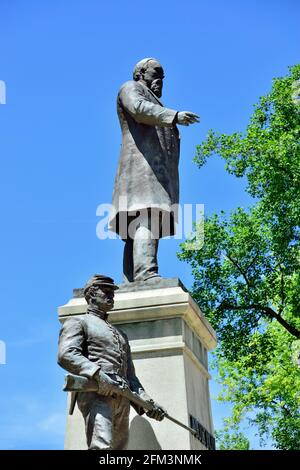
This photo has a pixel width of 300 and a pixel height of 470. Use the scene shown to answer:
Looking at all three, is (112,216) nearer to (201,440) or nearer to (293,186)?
(201,440)

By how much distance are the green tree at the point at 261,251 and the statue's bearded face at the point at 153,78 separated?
1186 centimetres

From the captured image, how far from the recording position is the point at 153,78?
A: 9.23 m

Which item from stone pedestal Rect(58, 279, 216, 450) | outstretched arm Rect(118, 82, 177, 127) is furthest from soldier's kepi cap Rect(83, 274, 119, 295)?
outstretched arm Rect(118, 82, 177, 127)

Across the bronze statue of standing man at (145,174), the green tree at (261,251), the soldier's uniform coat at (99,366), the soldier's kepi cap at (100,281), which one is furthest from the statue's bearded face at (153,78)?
the green tree at (261,251)

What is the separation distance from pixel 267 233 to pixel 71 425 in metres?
15.2

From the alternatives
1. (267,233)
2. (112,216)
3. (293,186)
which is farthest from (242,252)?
(112,216)

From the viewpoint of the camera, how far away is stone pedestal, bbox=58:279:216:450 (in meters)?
6.89

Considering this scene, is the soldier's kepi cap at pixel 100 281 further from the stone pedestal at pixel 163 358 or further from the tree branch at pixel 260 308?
the tree branch at pixel 260 308

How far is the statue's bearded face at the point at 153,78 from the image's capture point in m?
9.21

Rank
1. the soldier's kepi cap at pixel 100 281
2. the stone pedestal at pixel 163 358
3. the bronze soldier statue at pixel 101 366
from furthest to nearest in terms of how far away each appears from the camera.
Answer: the stone pedestal at pixel 163 358 → the soldier's kepi cap at pixel 100 281 → the bronze soldier statue at pixel 101 366

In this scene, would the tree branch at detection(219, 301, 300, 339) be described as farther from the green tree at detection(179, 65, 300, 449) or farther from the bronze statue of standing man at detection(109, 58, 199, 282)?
the bronze statue of standing man at detection(109, 58, 199, 282)

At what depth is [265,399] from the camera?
2409 cm

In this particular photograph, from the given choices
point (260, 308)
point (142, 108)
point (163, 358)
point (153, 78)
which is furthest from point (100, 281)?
point (260, 308)

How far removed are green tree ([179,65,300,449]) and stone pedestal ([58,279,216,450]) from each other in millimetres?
12831
